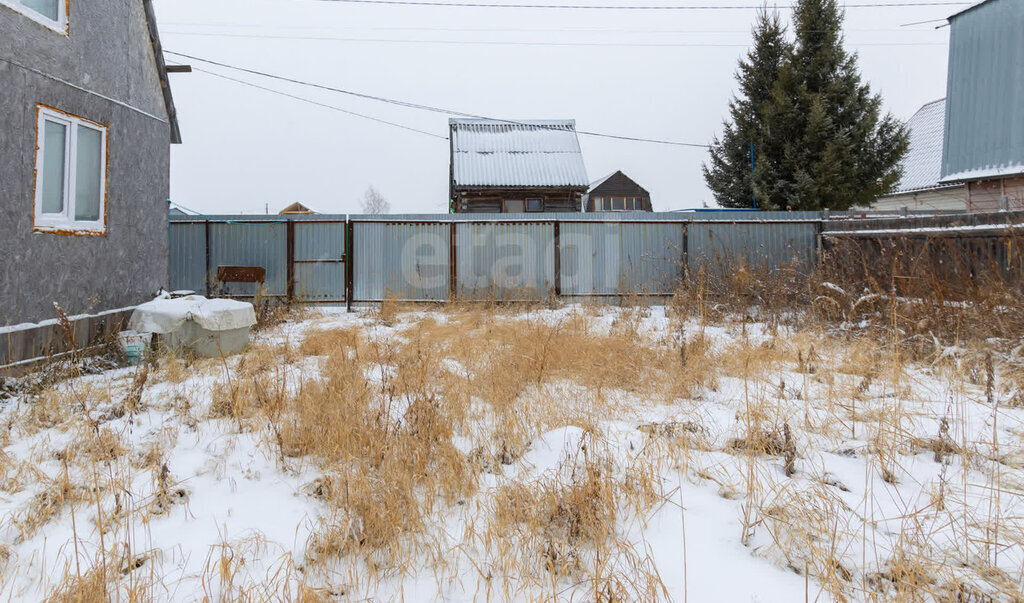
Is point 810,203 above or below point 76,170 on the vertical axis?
above

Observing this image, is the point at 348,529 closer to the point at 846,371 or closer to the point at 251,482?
the point at 251,482

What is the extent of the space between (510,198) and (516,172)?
88cm

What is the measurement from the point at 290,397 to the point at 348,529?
1.89 m

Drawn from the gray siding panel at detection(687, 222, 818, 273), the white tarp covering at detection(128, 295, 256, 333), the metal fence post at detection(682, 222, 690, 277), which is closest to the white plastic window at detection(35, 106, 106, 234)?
the white tarp covering at detection(128, 295, 256, 333)

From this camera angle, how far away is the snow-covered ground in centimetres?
176

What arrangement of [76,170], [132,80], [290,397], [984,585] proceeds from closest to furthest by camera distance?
[984,585]
[290,397]
[76,170]
[132,80]

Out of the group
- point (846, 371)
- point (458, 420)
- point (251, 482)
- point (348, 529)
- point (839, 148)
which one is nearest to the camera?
point (348, 529)

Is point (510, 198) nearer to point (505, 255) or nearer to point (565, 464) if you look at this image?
point (505, 255)

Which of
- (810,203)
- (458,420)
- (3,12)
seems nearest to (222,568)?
(458,420)

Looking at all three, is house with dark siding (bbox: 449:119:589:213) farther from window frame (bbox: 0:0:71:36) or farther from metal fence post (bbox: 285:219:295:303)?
window frame (bbox: 0:0:71:36)

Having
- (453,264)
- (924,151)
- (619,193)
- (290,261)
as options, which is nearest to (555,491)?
(453,264)

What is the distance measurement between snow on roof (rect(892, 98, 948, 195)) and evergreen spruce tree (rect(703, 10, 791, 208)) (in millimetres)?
5773

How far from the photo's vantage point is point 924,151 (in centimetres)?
2045

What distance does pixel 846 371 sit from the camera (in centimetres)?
419
